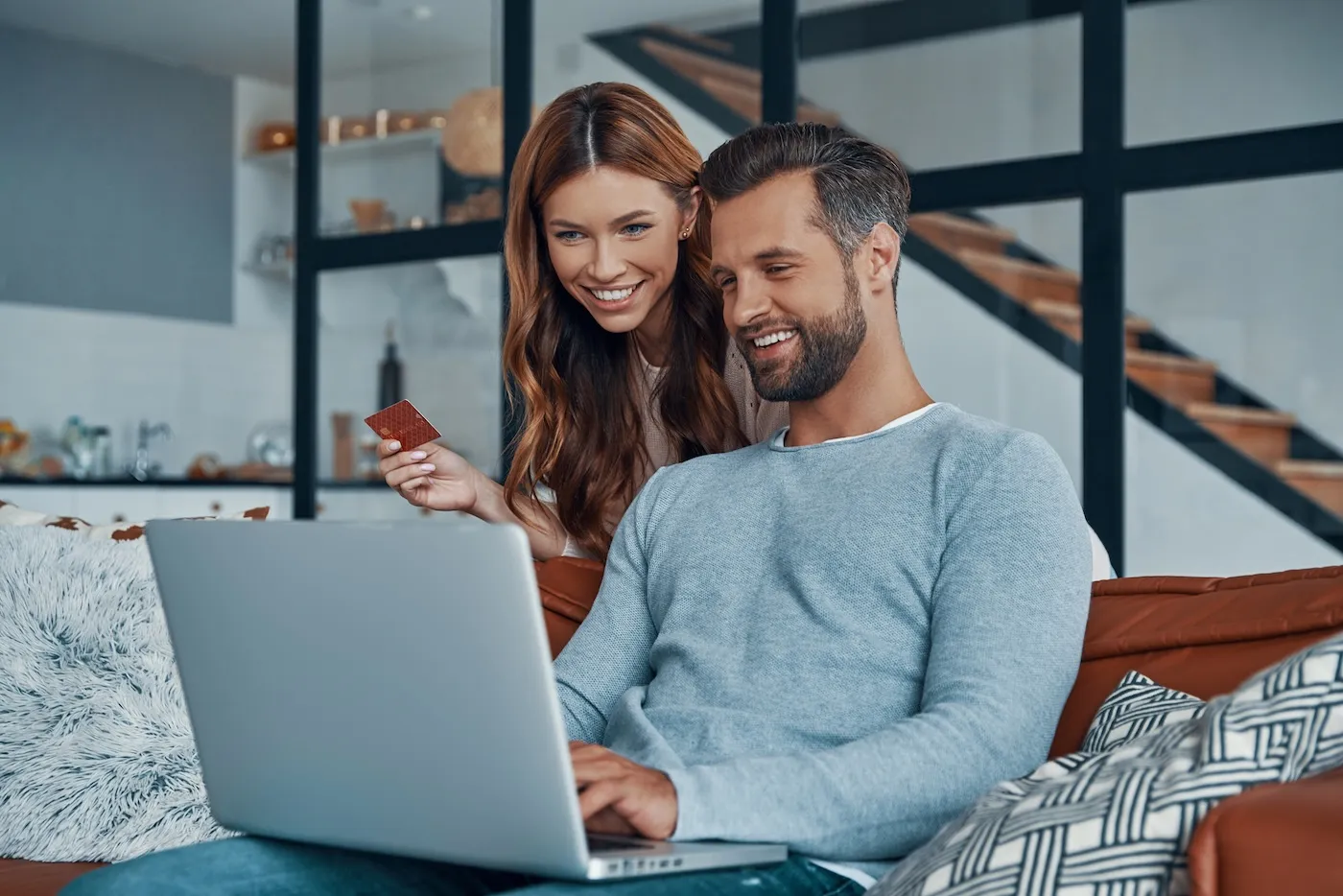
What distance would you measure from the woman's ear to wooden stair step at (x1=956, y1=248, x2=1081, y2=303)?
1.57 m

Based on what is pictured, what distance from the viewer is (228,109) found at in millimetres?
7121

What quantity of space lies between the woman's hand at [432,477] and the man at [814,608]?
43 cm

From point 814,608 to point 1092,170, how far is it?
7.45 feet

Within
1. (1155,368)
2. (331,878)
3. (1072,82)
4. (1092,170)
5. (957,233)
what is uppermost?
(1072,82)

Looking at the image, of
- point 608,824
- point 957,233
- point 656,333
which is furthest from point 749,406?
point 957,233

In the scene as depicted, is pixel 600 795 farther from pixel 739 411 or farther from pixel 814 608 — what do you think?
pixel 739 411

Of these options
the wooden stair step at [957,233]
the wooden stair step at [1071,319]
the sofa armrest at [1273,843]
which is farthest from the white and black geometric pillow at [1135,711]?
the wooden stair step at [957,233]

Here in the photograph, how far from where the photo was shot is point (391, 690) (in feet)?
3.65

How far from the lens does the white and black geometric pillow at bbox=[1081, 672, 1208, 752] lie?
4.29 ft

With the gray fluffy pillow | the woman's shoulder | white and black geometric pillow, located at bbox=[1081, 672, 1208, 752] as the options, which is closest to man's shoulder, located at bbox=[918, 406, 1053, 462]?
white and black geometric pillow, located at bbox=[1081, 672, 1208, 752]

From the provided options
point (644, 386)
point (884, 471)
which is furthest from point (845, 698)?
point (644, 386)

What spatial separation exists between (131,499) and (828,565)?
4.88 metres

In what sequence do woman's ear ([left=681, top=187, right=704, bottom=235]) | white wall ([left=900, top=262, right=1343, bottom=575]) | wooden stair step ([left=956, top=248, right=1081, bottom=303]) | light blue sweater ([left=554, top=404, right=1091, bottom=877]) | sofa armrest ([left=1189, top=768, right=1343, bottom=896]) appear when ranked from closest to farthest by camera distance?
sofa armrest ([left=1189, top=768, right=1343, bottom=896]) < light blue sweater ([left=554, top=404, right=1091, bottom=877]) < woman's ear ([left=681, top=187, right=704, bottom=235]) < white wall ([left=900, top=262, right=1343, bottom=575]) < wooden stair step ([left=956, top=248, right=1081, bottom=303])

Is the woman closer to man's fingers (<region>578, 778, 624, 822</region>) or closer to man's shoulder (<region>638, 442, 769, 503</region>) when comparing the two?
man's shoulder (<region>638, 442, 769, 503</region>)
